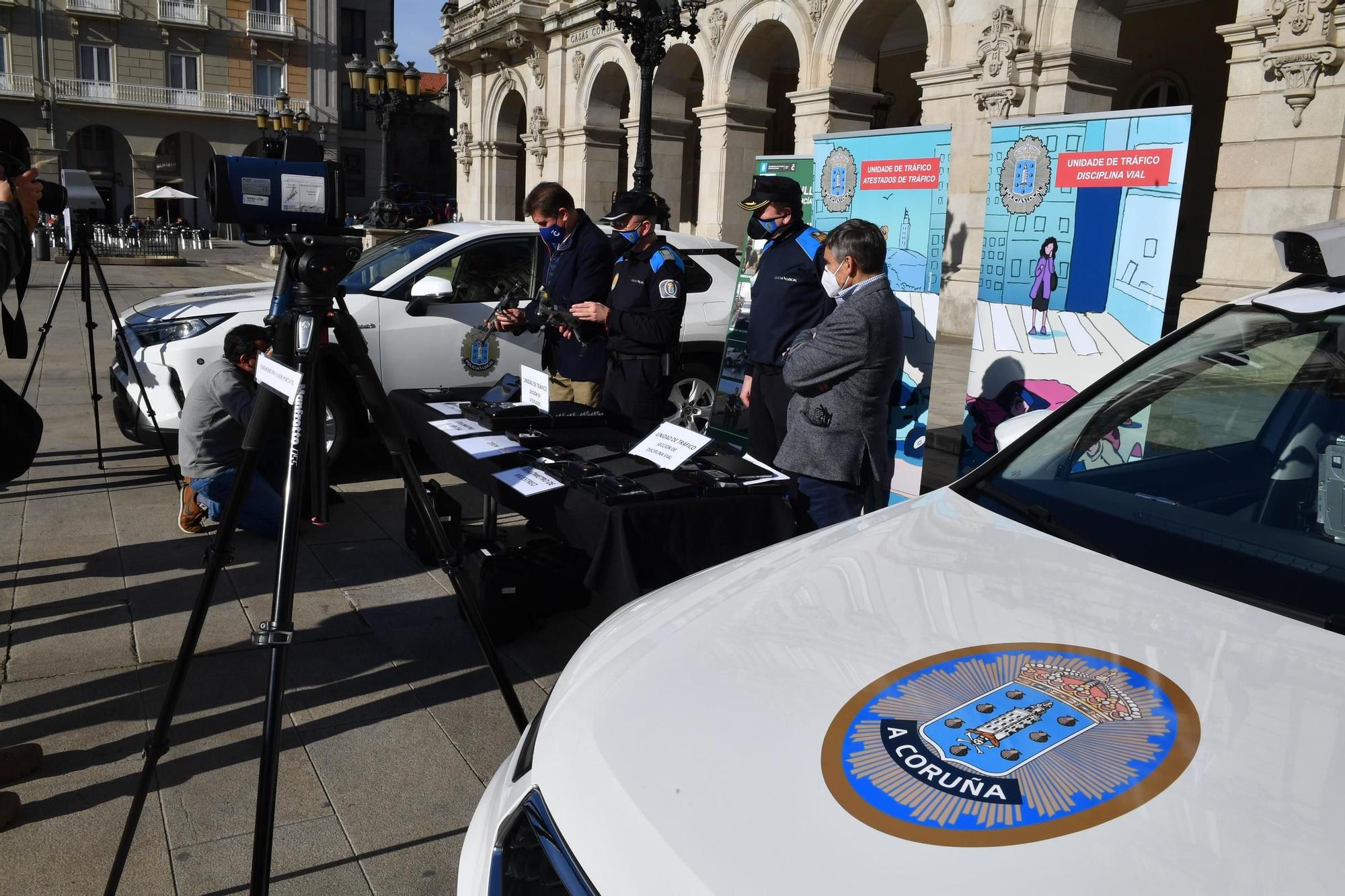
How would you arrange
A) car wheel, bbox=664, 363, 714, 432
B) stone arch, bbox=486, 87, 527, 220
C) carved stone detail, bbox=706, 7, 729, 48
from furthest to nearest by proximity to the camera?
stone arch, bbox=486, 87, 527, 220 < carved stone detail, bbox=706, 7, 729, 48 < car wheel, bbox=664, 363, 714, 432

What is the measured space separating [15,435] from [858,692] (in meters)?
2.80

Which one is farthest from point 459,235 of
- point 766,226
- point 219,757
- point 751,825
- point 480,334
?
point 751,825

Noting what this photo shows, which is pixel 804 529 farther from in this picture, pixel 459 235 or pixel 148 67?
pixel 148 67

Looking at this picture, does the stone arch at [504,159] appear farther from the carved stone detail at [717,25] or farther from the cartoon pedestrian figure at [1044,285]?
the cartoon pedestrian figure at [1044,285]

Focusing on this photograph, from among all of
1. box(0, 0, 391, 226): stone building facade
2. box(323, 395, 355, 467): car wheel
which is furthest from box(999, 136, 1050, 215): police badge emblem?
box(0, 0, 391, 226): stone building facade

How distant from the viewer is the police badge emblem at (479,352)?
734 cm

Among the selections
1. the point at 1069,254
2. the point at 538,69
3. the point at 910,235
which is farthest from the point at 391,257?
the point at 538,69

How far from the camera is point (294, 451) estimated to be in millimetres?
2445

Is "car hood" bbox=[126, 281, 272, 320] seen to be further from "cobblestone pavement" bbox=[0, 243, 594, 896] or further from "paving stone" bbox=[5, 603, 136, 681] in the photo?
"paving stone" bbox=[5, 603, 136, 681]

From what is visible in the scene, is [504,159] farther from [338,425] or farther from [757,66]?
[338,425]

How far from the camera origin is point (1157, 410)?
289 cm

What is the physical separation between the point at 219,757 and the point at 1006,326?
4.35 metres

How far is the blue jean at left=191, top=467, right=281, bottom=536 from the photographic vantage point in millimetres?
5527

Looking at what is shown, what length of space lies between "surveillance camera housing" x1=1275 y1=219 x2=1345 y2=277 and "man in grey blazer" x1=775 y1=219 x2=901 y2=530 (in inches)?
67.4
